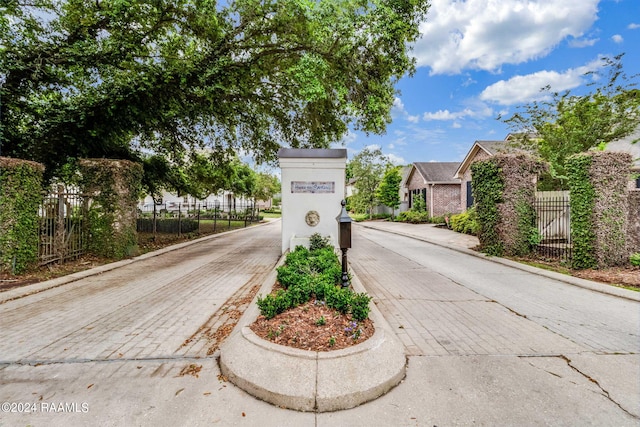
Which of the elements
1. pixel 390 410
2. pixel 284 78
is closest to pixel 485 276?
pixel 390 410

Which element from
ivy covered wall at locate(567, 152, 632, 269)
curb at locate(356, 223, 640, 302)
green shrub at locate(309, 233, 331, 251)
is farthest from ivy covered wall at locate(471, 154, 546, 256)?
green shrub at locate(309, 233, 331, 251)

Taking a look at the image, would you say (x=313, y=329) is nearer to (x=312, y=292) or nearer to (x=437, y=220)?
(x=312, y=292)

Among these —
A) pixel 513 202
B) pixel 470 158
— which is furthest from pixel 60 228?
pixel 470 158

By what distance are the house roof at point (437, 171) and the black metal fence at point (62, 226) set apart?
23411 mm

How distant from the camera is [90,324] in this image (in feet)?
14.0

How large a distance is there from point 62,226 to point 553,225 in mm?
14774

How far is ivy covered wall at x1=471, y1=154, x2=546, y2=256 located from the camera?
9227mm

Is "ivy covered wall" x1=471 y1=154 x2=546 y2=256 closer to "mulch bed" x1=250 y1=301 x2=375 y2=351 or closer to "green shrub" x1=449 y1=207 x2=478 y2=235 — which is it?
"green shrub" x1=449 y1=207 x2=478 y2=235

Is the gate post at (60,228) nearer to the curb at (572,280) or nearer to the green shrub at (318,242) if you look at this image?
the green shrub at (318,242)

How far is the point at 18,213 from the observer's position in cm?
643

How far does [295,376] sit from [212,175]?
49.0 ft

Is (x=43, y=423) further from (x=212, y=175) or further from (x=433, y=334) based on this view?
(x=212, y=175)

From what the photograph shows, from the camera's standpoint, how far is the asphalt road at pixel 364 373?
239cm

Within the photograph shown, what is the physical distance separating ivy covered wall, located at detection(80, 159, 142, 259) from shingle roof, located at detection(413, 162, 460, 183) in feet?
73.8
